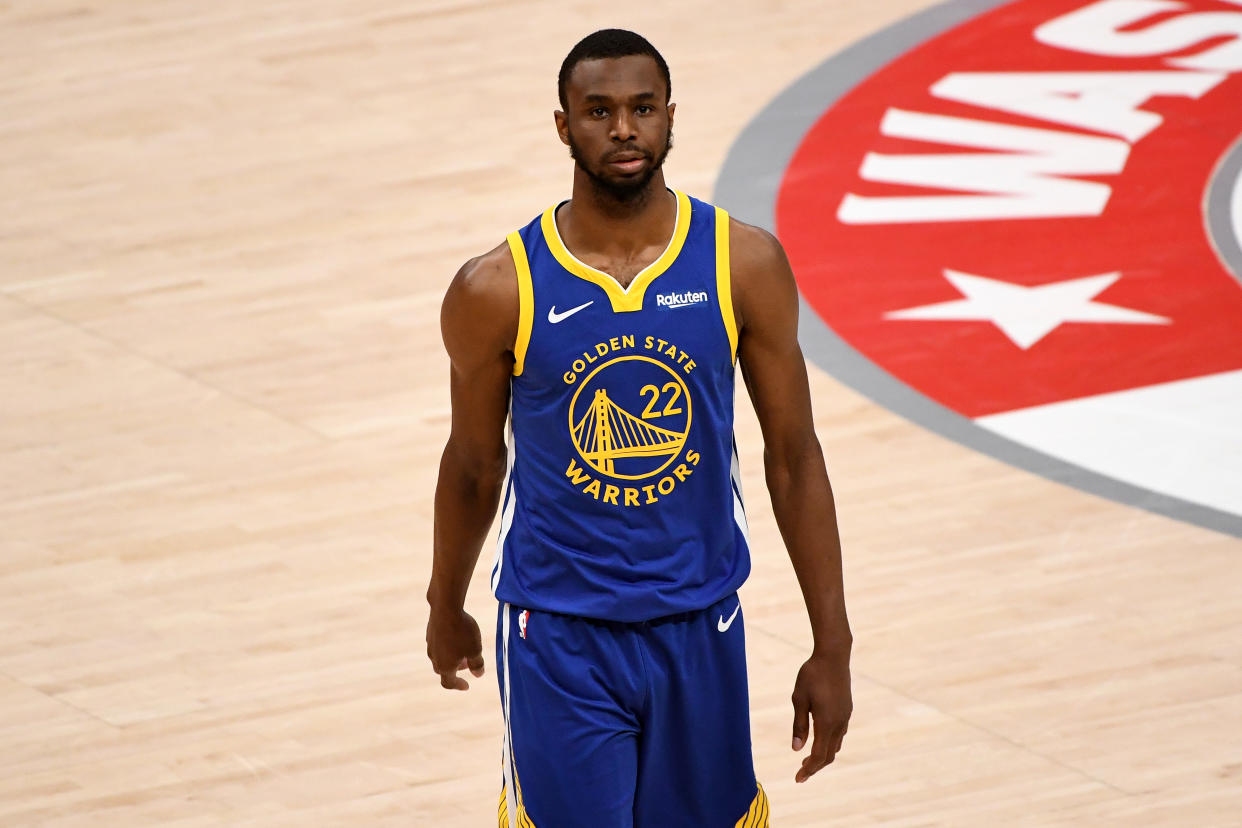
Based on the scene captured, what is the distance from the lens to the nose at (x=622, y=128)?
3221 mm

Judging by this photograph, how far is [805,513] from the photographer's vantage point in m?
3.50

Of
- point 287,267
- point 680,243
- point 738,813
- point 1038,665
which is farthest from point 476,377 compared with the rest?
point 287,267

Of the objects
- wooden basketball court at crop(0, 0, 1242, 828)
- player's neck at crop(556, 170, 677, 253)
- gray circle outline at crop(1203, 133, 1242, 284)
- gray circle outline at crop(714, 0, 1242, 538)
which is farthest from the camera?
gray circle outline at crop(1203, 133, 1242, 284)

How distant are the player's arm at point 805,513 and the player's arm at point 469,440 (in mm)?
401

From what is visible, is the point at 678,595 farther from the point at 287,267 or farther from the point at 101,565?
the point at 287,267

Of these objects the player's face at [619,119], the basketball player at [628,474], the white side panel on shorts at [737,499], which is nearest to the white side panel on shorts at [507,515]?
the basketball player at [628,474]

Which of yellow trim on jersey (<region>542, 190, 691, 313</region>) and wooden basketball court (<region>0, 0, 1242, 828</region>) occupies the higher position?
yellow trim on jersey (<region>542, 190, 691, 313</region>)

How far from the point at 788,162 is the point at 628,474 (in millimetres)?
5818

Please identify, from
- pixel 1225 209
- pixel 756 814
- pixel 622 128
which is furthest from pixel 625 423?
pixel 1225 209

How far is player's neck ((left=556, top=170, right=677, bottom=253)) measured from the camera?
332cm

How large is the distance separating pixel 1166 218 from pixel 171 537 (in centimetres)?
412

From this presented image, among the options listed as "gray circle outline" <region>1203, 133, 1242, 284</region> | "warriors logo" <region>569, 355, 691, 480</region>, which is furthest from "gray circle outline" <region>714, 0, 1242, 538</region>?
"warriors logo" <region>569, 355, 691, 480</region>

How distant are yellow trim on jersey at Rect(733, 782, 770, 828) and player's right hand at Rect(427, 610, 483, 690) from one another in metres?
0.54

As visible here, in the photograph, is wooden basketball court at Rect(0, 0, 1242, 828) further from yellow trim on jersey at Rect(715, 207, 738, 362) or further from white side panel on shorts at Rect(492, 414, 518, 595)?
yellow trim on jersey at Rect(715, 207, 738, 362)
